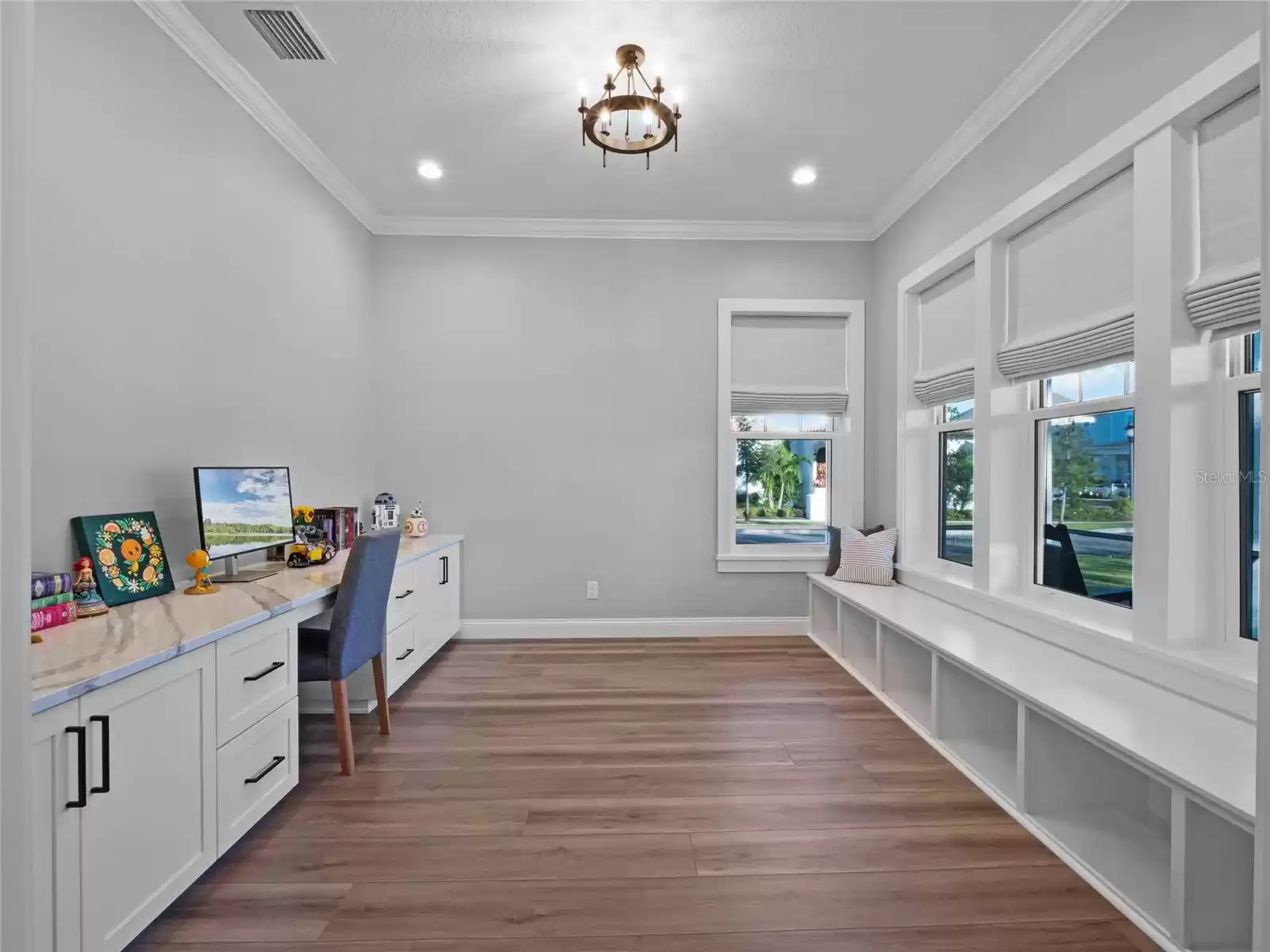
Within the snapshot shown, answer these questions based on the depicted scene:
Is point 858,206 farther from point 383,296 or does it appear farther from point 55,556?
point 55,556

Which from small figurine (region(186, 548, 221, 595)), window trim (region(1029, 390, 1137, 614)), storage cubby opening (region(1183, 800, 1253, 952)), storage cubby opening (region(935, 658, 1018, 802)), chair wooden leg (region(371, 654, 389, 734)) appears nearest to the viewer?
storage cubby opening (region(1183, 800, 1253, 952))

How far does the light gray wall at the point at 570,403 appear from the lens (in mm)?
4414

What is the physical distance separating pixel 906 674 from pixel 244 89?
12.9ft

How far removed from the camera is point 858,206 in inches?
163

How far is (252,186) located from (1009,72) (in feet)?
10.7

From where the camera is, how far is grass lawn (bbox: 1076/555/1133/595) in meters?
2.46

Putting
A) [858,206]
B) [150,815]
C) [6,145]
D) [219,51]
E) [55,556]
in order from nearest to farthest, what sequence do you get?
[6,145] < [150,815] < [55,556] < [219,51] < [858,206]

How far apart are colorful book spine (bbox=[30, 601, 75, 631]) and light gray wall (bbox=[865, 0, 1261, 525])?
3.52 m

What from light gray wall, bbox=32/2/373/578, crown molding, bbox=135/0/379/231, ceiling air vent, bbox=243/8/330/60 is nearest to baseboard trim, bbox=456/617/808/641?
light gray wall, bbox=32/2/373/578

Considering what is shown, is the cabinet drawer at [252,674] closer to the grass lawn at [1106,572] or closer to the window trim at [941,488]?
the grass lawn at [1106,572]

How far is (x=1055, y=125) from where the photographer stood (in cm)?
262

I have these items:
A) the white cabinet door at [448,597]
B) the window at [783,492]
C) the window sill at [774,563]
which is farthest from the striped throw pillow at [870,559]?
the white cabinet door at [448,597]

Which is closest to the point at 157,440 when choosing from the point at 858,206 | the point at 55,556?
the point at 55,556

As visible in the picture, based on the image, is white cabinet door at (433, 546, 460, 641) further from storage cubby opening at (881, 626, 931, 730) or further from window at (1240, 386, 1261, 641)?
window at (1240, 386, 1261, 641)
